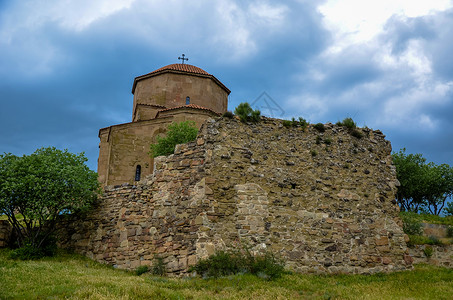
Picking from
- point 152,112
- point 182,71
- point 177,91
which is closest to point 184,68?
point 182,71

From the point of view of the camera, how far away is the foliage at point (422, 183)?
100 ft

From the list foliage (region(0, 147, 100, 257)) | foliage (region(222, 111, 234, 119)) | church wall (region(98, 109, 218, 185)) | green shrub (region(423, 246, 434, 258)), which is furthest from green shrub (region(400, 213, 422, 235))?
church wall (region(98, 109, 218, 185))

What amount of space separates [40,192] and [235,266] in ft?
23.6

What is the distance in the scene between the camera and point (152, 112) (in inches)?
1248

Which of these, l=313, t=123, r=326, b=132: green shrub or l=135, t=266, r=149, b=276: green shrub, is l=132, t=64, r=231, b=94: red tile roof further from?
l=135, t=266, r=149, b=276: green shrub

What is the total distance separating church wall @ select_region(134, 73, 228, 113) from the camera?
105 feet

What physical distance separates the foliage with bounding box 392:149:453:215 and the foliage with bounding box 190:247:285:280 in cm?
2090

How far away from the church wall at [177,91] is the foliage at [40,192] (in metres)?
16.6

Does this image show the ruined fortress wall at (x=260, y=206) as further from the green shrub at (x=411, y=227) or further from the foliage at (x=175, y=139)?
the foliage at (x=175, y=139)

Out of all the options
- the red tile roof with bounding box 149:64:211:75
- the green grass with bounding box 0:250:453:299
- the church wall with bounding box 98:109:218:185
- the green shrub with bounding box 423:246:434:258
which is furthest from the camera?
the red tile roof with bounding box 149:64:211:75

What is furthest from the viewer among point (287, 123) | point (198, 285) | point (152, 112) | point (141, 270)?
point (152, 112)

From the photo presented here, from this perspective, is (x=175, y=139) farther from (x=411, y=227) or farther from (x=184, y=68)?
(x=411, y=227)

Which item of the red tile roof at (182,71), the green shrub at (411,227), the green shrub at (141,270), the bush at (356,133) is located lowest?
the green shrub at (141,270)

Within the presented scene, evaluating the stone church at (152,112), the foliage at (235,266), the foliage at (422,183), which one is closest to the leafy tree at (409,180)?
the foliage at (422,183)
